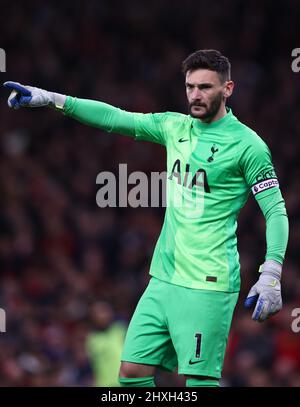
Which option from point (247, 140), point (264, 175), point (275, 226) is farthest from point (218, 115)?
point (275, 226)

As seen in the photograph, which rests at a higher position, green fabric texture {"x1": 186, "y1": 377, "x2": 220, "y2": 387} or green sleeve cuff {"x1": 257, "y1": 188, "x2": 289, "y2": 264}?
green sleeve cuff {"x1": 257, "y1": 188, "x2": 289, "y2": 264}

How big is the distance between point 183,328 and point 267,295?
54 cm

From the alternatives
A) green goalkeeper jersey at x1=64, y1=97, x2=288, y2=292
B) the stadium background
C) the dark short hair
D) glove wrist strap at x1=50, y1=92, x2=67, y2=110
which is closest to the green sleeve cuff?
green goalkeeper jersey at x1=64, y1=97, x2=288, y2=292

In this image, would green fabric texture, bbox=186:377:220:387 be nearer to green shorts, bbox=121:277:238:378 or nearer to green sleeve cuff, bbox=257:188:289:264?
green shorts, bbox=121:277:238:378

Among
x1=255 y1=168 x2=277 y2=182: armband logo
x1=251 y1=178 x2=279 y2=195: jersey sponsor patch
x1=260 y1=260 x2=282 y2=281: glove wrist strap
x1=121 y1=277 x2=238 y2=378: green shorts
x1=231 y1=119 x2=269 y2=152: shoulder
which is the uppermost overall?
x1=231 y1=119 x2=269 y2=152: shoulder

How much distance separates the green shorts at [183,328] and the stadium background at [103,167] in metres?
4.73

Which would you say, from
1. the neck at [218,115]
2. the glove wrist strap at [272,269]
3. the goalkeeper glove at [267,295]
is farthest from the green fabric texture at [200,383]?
the neck at [218,115]

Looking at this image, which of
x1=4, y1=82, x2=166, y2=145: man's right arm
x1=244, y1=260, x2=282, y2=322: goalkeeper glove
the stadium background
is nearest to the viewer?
x1=244, y1=260, x2=282, y2=322: goalkeeper glove

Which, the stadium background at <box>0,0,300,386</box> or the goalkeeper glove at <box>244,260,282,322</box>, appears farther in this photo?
the stadium background at <box>0,0,300,386</box>

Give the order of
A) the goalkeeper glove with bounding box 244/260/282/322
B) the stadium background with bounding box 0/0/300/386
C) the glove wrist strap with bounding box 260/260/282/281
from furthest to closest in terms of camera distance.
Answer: the stadium background with bounding box 0/0/300/386 < the glove wrist strap with bounding box 260/260/282/281 < the goalkeeper glove with bounding box 244/260/282/322

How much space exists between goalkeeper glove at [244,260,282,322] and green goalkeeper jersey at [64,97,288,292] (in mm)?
100

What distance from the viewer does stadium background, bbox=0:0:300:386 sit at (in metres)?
11.5

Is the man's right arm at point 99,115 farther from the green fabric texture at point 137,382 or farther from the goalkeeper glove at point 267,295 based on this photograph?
the green fabric texture at point 137,382
